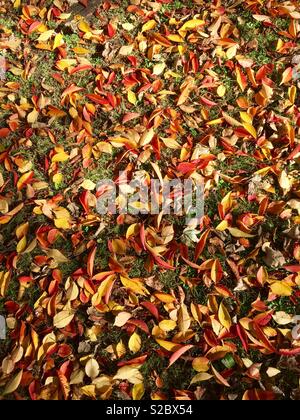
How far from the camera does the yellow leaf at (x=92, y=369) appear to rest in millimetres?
2365

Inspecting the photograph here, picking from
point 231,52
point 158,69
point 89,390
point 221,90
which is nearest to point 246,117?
point 221,90

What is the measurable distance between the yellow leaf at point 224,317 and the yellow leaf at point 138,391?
54cm

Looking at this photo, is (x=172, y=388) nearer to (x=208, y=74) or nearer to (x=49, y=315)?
(x=49, y=315)

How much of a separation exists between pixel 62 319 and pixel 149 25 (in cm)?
246

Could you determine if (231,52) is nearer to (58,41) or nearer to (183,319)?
(58,41)

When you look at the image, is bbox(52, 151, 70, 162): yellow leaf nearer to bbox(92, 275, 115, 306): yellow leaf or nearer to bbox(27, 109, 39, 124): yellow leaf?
bbox(27, 109, 39, 124): yellow leaf

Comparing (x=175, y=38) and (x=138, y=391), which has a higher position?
(x=175, y=38)

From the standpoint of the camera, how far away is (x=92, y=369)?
2.37 m

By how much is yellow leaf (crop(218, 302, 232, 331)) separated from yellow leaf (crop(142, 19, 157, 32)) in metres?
2.35

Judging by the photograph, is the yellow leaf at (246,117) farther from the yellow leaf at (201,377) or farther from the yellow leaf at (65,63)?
the yellow leaf at (201,377)

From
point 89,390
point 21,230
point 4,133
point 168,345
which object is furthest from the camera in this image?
point 4,133

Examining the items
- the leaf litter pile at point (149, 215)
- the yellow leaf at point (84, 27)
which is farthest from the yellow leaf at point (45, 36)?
the yellow leaf at point (84, 27)

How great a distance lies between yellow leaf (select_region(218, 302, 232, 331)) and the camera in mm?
2449

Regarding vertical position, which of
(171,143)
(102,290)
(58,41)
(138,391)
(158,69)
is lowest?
(138,391)
